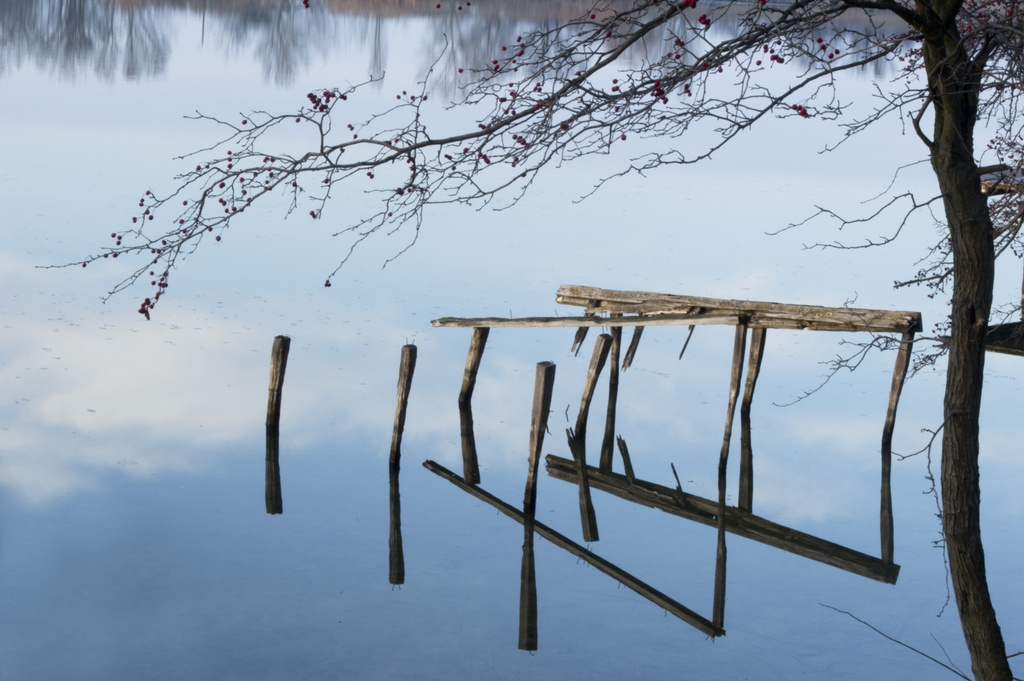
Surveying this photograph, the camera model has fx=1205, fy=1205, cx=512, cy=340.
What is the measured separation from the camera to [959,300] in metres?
6.00

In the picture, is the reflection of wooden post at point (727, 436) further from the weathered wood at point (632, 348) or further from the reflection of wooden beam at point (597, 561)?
the weathered wood at point (632, 348)

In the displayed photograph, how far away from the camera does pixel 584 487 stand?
12.7 metres

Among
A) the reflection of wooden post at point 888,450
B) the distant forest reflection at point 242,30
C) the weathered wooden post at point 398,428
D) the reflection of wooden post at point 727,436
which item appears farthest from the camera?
the distant forest reflection at point 242,30

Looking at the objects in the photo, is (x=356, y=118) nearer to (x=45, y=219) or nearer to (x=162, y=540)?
(x=45, y=219)

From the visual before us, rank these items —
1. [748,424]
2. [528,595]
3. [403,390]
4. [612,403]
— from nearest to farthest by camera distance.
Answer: [528,595]
[403,390]
[748,424]
[612,403]

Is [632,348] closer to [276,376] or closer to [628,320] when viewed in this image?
[628,320]

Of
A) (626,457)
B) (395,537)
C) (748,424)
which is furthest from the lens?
(748,424)

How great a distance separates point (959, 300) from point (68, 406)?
10.9 m

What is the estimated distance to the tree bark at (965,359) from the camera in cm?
593

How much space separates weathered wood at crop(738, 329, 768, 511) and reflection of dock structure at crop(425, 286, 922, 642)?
0.05 feet

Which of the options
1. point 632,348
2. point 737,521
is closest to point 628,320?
point 737,521

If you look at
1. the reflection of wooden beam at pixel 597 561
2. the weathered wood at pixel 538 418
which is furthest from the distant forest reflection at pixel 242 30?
the weathered wood at pixel 538 418

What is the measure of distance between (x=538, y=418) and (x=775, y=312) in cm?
272

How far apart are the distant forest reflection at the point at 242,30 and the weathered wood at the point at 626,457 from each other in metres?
28.5
